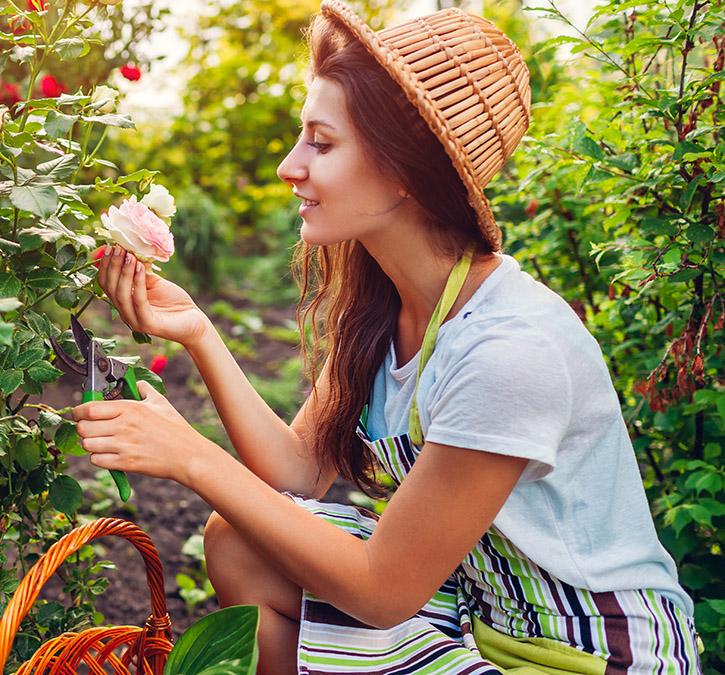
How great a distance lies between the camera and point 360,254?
72.9 inches

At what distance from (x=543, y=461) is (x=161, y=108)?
5565mm

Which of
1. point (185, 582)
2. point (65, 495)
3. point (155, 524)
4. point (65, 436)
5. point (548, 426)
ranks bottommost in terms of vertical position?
point (155, 524)

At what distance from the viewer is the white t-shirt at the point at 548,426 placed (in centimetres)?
135

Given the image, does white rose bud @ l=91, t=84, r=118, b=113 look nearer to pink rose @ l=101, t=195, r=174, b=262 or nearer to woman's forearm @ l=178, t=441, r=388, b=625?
pink rose @ l=101, t=195, r=174, b=262

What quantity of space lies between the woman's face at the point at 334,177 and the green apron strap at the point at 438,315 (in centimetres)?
15

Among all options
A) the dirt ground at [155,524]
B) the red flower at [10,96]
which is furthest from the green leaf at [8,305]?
the red flower at [10,96]

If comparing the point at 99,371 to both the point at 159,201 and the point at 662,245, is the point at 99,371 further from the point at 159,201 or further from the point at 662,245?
the point at 662,245

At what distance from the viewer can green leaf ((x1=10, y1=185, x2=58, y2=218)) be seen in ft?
3.99

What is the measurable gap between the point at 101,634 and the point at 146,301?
0.58m

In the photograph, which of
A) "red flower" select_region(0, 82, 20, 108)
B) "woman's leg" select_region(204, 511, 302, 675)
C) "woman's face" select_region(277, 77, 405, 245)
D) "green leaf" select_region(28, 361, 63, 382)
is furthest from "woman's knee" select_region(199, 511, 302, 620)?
"red flower" select_region(0, 82, 20, 108)

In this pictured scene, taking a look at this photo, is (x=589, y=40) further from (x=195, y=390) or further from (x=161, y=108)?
(x=161, y=108)

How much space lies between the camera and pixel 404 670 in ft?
4.91

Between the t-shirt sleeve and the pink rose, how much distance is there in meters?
0.51

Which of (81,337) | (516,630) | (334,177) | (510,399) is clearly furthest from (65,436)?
(516,630)
